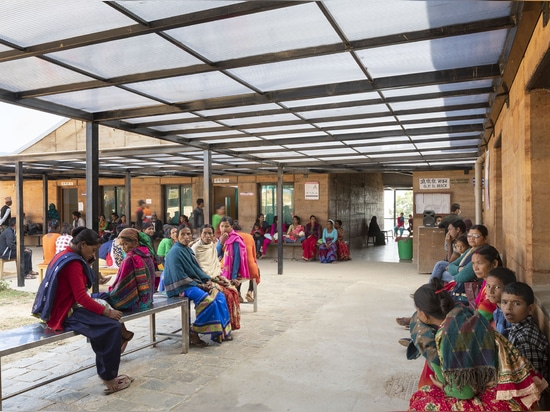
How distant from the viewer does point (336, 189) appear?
48.3ft

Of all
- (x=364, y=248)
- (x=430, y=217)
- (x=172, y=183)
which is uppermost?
(x=172, y=183)

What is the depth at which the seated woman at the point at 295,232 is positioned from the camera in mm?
13617

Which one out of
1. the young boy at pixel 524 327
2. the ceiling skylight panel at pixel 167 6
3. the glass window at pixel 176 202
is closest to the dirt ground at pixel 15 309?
the ceiling skylight panel at pixel 167 6

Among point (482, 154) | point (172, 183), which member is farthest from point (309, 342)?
point (172, 183)

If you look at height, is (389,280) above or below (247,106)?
below

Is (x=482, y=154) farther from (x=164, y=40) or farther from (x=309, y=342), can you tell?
(x=164, y=40)

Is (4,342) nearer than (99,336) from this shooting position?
Yes

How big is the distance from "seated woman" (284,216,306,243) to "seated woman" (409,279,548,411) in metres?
11.3

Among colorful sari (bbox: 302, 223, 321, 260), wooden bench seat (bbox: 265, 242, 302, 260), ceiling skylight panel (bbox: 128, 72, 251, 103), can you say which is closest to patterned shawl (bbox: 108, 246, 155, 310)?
ceiling skylight panel (bbox: 128, 72, 251, 103)

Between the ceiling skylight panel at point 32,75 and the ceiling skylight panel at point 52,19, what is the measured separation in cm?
46

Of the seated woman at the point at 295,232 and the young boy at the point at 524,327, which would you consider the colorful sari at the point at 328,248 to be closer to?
the seated woman at the point at 295,232

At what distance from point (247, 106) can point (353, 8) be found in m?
2.52

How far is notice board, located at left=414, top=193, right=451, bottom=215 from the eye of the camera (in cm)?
1246

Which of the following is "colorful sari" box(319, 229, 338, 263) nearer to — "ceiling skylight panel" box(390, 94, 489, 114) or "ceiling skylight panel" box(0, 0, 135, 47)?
"ceiling skylight panel" box(390, 94, 489, 114)
